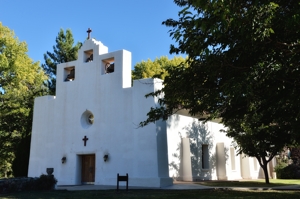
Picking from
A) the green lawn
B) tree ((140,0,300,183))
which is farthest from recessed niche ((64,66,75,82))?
tree ((140,0,300,183))

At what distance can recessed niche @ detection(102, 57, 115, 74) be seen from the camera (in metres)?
20.9

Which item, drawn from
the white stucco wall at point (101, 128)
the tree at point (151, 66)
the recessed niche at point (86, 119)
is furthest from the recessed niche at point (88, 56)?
the tree at point (151, 66)

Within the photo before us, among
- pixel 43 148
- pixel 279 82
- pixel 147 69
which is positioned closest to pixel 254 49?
pixel 279 82

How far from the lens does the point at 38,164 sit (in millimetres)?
22547

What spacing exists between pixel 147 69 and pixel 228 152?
54.4 feet

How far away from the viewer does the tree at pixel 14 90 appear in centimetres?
2672

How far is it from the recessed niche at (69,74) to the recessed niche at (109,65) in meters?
2.97

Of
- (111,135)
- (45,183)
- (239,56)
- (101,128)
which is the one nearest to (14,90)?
(101,128)

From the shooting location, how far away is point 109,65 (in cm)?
2148

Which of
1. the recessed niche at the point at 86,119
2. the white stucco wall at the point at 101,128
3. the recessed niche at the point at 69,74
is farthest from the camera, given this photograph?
the recessed niche at the point at 69,74

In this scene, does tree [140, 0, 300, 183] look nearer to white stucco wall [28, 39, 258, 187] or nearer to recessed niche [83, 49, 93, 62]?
white stucco wall [28, 39, 258, 187]

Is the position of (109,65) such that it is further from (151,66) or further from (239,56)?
(151,66)

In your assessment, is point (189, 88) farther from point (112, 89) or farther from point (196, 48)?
point (112, 89)

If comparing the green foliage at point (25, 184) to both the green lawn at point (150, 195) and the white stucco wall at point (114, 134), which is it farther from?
the white stucco wall at point (114, 134)
